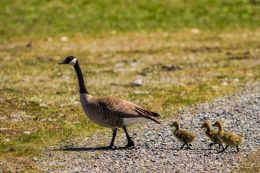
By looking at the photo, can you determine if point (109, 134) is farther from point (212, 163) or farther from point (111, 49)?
point (111, 49)

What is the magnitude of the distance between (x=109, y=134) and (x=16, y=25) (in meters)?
25.3

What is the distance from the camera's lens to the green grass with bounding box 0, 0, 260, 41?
44219 millimetres

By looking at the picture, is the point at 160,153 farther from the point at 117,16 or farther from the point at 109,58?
the point at 117,16

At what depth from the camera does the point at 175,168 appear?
53.5ft

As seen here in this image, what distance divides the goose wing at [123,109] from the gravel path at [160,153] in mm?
794

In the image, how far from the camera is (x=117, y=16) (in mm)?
46719

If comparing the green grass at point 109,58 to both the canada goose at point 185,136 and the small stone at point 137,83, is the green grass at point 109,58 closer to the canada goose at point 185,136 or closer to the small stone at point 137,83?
the small stone at point 137,83

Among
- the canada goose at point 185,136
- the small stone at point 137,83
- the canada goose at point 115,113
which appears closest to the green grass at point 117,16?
the small stone at point 137,83

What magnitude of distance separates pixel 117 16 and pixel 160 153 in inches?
1166

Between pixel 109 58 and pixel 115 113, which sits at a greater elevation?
pixel 109 58

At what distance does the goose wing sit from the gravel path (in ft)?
2.60

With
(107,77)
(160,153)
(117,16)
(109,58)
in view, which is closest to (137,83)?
(107,77)

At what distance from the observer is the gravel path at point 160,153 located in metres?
16.4

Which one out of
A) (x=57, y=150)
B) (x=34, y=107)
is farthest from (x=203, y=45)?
(x=57, y=150)
